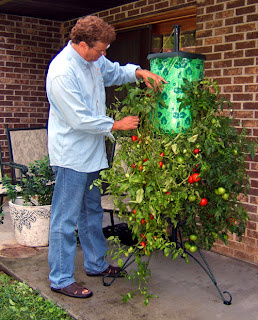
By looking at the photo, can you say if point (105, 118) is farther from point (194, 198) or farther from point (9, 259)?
point (9, 259)

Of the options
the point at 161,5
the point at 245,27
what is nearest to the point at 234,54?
the point at 245,27

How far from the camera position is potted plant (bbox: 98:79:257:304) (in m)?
2.57

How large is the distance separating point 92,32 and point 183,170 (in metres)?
1.04

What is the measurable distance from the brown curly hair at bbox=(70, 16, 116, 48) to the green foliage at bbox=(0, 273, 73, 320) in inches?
69.0

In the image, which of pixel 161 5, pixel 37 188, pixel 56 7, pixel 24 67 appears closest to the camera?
pixel 37 188

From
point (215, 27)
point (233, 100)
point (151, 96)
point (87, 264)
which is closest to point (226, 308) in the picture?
point (87, 264)

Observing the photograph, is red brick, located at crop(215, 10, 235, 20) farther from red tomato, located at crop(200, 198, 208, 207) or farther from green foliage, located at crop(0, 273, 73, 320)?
green foliage, located at crop(0, 273, 73, 320)

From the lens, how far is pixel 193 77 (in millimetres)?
2672

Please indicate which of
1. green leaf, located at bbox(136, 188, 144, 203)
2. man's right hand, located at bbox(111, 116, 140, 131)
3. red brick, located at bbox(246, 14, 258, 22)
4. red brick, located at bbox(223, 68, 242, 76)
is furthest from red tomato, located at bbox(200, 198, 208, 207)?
red brick, located at bbox(246, 14, 258, 22)

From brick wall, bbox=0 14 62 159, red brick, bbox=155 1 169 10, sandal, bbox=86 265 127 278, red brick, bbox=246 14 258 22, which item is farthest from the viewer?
brick wall, bbox=0 14 62 159

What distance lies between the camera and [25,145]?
529 centimetres

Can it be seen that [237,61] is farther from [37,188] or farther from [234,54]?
[37,188]

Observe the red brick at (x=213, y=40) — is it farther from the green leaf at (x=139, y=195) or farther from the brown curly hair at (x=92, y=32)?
the green leaf at (x=139, y=195)

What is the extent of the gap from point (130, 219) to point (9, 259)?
156 centimetres
